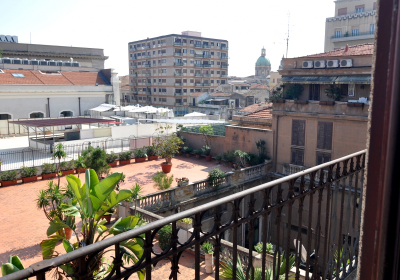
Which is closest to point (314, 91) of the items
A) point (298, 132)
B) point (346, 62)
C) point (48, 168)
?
point (346, 62)

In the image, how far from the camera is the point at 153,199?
14.5 m

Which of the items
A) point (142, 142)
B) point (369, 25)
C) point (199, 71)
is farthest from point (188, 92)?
point (142, 142)

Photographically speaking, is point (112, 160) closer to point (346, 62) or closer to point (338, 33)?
point (346, 62)

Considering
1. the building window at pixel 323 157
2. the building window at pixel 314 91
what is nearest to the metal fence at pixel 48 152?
the building window at pixel 314 91

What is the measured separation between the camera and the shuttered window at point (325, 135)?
56.8ft

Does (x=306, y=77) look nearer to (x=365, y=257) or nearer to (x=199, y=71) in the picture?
(x=365, y=257)

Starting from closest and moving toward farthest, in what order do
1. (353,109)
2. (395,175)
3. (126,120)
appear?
1. (395,175)
2. (353,109)
3. (126,120)

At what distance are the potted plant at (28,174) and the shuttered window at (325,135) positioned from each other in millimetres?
14451

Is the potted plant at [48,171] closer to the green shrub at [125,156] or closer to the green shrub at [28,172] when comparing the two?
the green shrub at [28,172]

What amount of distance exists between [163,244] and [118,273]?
848 centimetres

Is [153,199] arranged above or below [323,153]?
below

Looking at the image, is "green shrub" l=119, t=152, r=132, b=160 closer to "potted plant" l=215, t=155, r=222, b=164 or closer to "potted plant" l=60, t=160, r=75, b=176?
"potted plant" l=60, t=160, r=75, b=176

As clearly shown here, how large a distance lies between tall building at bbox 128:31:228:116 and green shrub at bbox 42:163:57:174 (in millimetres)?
37937

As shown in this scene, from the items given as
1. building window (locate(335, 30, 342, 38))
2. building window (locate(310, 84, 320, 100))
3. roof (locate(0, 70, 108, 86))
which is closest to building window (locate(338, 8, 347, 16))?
building window (locate(335, 30, 342, 38))
